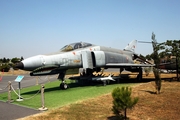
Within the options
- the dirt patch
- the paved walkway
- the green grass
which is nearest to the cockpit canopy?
the green grass

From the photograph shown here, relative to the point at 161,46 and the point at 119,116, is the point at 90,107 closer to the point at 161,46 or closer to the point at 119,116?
the point at 119,116

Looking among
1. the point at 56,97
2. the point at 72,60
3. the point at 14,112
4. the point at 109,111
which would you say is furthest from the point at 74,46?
the point at 109,111

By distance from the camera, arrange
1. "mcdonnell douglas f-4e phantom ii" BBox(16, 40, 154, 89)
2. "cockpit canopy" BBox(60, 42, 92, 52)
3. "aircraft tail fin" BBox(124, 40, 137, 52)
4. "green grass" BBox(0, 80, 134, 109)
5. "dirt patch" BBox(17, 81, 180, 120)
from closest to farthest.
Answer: "dirt patch" BBox(17, 81, 180, 120), "green grass" BBox(0, 80, 134, 109), "mcdonnell douglas f-4e phantom ii" BBox(16, 40, 154, 89), "cockpit canopy" BBox(60, 42, 92, 52), "aircraft tail fin" BBox(124, 40, 137, 52)

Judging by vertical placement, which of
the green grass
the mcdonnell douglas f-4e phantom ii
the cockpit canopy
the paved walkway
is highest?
the cockpit canopy

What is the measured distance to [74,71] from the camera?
13008 mm

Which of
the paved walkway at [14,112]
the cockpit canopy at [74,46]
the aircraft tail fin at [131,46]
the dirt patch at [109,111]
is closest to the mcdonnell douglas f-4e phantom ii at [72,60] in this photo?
the cockpit canopy at [74,46]

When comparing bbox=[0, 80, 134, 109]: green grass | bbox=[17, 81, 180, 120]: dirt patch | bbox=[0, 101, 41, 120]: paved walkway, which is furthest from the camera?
bbox=[0, 80, 134, 109]: green grass

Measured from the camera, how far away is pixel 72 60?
12438 mm

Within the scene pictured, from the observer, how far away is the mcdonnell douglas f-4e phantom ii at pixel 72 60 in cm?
1058

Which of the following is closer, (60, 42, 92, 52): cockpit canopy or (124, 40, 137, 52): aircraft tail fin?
(60, 42, 92, 52): cockpit canopy

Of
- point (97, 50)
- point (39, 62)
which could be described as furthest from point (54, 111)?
point (97, 50)

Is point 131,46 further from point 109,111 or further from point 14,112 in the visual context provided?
point 14,112

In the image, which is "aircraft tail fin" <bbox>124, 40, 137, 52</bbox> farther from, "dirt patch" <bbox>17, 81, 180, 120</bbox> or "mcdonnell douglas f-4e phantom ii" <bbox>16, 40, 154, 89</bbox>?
"dirt patch" <bbox>17, 81, 180, 120</bbox>

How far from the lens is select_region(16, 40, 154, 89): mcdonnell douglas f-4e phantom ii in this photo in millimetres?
10578
